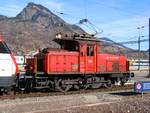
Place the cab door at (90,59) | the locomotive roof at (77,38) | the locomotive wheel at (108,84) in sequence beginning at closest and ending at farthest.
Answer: the locomotive roof at (77,38), the cab door at (90,59), the locomotive wheel at (108,84)

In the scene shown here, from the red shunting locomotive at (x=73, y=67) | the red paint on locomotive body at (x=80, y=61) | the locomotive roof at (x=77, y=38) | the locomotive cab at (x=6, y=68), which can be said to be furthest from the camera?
the locomotive roof at (x=77, y=38)

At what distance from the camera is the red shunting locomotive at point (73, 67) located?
84.1 ft

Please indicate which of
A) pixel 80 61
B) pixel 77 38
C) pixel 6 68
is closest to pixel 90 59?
pixel 80 61

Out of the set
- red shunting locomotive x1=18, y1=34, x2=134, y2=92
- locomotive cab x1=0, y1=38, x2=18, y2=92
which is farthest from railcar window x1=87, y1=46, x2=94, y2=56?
locomotive cab x1=0, y1=38, x2=18, y2=92

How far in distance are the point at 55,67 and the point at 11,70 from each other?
15.3 feet

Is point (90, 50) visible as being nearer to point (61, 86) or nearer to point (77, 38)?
point (77, 38)

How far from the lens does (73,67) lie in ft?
88.6

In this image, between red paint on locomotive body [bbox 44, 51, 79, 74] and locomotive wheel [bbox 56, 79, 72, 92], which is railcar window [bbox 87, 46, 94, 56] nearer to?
red paint on locomotive body [bbox 44, 51, 79, 74]

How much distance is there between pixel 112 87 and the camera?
2941 cm

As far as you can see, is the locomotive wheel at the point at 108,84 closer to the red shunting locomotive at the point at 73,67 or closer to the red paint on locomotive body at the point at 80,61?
the red shunting locomotive at the point at 73,67

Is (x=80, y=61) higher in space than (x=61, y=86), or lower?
higher

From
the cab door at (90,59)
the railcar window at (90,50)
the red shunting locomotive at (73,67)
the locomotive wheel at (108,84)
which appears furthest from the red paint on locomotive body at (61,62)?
the locomotive wheel at (108,84)

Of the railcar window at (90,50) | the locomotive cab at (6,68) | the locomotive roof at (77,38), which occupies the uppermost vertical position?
the locomotive roof at (77,38)

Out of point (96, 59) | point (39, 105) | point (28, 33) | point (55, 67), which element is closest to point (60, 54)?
point (55, 67)
